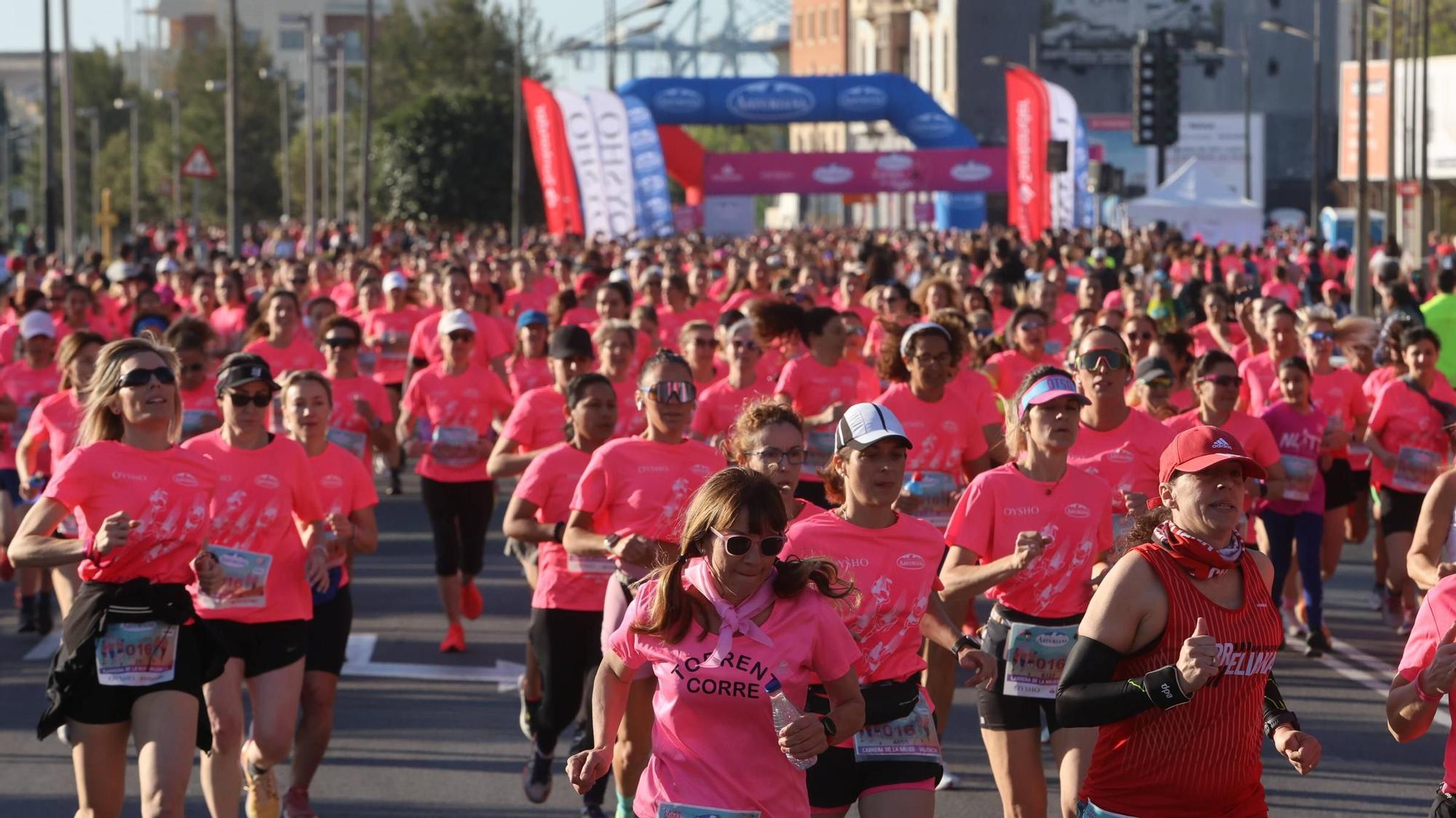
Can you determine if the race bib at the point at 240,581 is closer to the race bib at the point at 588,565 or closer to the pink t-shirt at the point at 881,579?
the race bib at the point at 588,565

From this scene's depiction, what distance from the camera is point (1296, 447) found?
39.0 feet

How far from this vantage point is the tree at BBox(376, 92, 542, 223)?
2511 inches

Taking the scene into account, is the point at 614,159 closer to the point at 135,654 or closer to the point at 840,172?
the point at 840,172

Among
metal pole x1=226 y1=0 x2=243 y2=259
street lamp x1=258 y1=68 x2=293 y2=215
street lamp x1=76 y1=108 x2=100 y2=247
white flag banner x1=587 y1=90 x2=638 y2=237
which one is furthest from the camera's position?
street lamp x1=76 y1=108 x2=100 y2=247

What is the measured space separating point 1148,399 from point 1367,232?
19.0 metres

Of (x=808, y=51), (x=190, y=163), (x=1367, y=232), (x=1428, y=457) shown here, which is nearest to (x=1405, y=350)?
(x=1428, y=457)

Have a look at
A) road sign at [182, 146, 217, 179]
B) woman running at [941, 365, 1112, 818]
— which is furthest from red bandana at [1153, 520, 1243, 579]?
road sign at [182, 146, 217, 179]

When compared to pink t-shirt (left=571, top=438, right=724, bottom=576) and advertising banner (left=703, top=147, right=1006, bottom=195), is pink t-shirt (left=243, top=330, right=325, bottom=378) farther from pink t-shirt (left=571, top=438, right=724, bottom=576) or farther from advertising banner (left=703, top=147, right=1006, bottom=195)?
advertising banner (left=703, top=147, right=1006, bottom=195)

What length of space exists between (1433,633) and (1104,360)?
3.61m

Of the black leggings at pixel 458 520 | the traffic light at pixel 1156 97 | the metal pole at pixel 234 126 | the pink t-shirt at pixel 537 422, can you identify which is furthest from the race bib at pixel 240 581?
the metal pole at pixel 234 126

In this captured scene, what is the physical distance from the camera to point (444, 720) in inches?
406

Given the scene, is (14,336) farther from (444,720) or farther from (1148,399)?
(1148,399)

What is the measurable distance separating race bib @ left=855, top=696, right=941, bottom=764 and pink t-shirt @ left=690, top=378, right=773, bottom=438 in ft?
15.8

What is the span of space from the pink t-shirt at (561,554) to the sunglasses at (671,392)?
571mm
